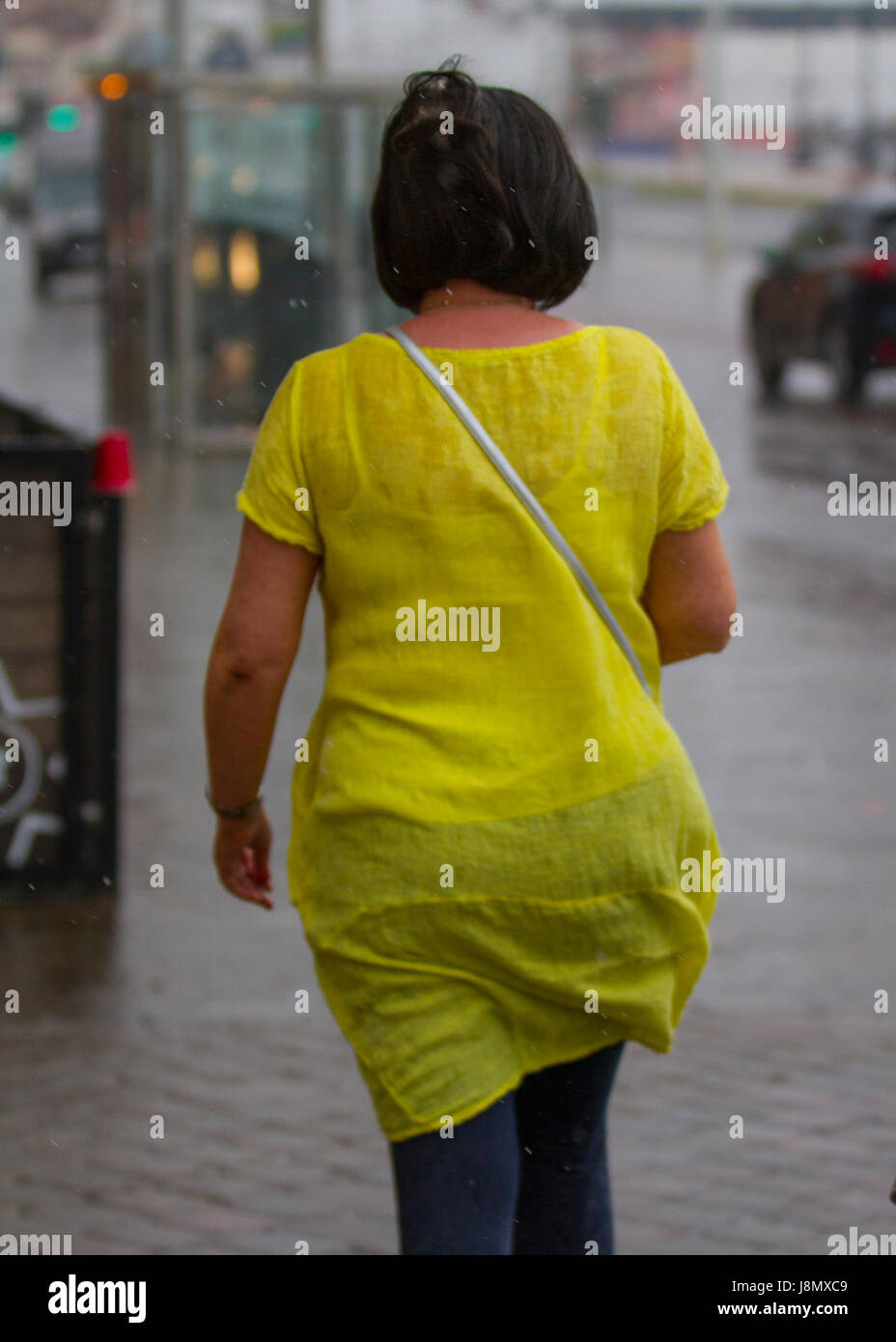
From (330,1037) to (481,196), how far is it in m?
2.77

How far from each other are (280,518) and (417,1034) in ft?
1.91

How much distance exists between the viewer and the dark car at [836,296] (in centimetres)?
2022

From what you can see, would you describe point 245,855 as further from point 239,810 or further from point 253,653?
point 253,653

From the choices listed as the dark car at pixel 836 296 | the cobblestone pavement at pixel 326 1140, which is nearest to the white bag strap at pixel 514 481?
the cobblestone pavement at pixel 326 1140

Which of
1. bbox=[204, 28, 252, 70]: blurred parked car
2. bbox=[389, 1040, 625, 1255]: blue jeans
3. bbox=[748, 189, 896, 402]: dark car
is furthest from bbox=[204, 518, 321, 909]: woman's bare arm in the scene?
bbox=[748, 189, 896, 402]: dark car

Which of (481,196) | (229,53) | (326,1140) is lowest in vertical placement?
(326,1140)

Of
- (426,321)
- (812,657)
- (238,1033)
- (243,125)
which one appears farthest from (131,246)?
(426,321)

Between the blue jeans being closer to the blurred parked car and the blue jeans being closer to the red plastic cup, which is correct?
the red plastic cup

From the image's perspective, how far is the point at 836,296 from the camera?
20594 millimetres

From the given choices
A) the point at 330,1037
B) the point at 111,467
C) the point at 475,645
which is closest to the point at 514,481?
the point at 475,645

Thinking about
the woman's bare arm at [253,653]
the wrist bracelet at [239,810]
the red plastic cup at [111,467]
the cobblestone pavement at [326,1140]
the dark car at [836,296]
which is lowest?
the cobblestone pavement at [326,1140]

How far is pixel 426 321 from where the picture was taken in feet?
8.14

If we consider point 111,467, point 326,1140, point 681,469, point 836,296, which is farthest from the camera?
point 836,296

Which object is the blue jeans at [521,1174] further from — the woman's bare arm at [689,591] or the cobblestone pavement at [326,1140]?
the cobblestone pavement at [326,1140]
